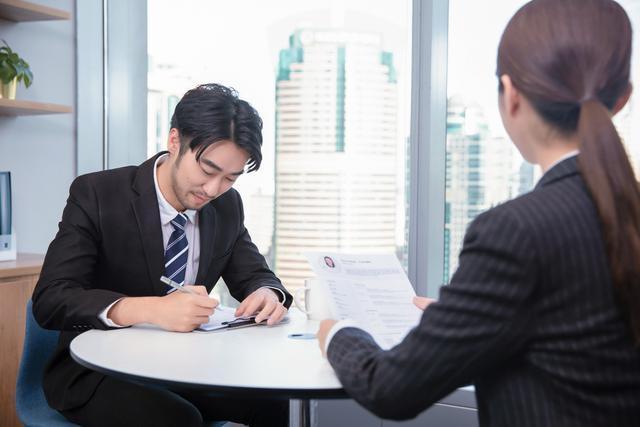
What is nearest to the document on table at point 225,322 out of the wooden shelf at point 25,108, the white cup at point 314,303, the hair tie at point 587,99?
the white cup at point 314,303

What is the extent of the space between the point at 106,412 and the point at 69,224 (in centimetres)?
51

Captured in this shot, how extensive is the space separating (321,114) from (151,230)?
1.54m

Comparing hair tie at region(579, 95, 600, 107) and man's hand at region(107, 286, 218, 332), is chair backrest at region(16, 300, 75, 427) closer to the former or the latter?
man's hand at region(107, 286, 218, 332)

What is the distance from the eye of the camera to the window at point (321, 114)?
324 cm

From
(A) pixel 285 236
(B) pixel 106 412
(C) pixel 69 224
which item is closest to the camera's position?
(B) pixel 106 412

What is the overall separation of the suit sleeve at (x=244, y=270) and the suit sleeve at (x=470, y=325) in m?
1.16

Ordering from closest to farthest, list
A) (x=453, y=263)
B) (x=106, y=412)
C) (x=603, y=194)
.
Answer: (x=603, y=194)
(x=106, y=412)
(x=453, y=263)

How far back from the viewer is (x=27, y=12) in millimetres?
3283

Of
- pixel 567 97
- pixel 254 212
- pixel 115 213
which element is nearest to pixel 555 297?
pixel 567 97

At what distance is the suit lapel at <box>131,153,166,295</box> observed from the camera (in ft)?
6.55

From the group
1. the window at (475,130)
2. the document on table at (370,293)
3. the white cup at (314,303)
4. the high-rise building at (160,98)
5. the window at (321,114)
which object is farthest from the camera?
the high-rise building at (160,98)

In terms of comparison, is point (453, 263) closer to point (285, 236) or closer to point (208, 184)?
point (285, 236)

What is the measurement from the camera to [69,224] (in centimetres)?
193

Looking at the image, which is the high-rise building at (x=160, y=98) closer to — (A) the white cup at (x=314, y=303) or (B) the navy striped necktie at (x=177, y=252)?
(B) the navy striped necktie at (x=177, y=252)
